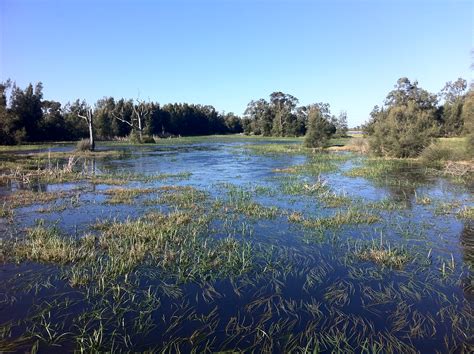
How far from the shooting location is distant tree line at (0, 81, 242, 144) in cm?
6181

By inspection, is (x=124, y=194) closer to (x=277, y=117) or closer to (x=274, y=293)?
(x=274, y=293)

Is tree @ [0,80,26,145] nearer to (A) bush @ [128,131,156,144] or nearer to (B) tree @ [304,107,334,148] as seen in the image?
(A) bush @ [128,131,156,144]

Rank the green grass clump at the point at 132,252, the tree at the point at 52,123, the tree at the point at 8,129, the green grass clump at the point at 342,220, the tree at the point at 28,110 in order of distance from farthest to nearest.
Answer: the tree at the point at 52,123 → the tree at the point at 28,110 → the tree at the point at 8,129 → the green grass clump at the point at 342,220 → the green grass clump at the point at 132,252

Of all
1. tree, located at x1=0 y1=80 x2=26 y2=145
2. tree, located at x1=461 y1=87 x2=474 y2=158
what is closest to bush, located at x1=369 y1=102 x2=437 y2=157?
tree, located at x1=461 y1=87 x2=474 y2=158

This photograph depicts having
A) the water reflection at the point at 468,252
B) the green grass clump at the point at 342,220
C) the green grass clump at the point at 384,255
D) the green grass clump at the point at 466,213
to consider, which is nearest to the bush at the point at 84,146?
the green grass clump at the point at 342,220

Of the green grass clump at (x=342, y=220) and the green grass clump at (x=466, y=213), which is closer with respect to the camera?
the green grass clump at (x=342, y=220)

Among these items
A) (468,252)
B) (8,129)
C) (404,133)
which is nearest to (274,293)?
(468,252)

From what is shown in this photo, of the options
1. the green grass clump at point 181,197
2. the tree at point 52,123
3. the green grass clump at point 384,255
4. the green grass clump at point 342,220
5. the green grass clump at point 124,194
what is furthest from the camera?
the tree at point 52,123

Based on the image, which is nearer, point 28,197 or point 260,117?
point 28,197

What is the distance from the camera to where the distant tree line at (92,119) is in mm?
61806

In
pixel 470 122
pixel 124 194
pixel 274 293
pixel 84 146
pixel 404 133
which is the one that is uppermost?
pixel 470 122

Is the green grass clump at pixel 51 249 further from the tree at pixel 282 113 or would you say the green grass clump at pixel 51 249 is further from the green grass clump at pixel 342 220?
the tree at pixel 282 113

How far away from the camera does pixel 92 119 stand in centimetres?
6050

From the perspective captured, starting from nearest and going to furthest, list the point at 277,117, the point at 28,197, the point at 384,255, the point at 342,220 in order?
the point at 384,255
the point at 342,220
the point at 28,197
the point at 277,117
